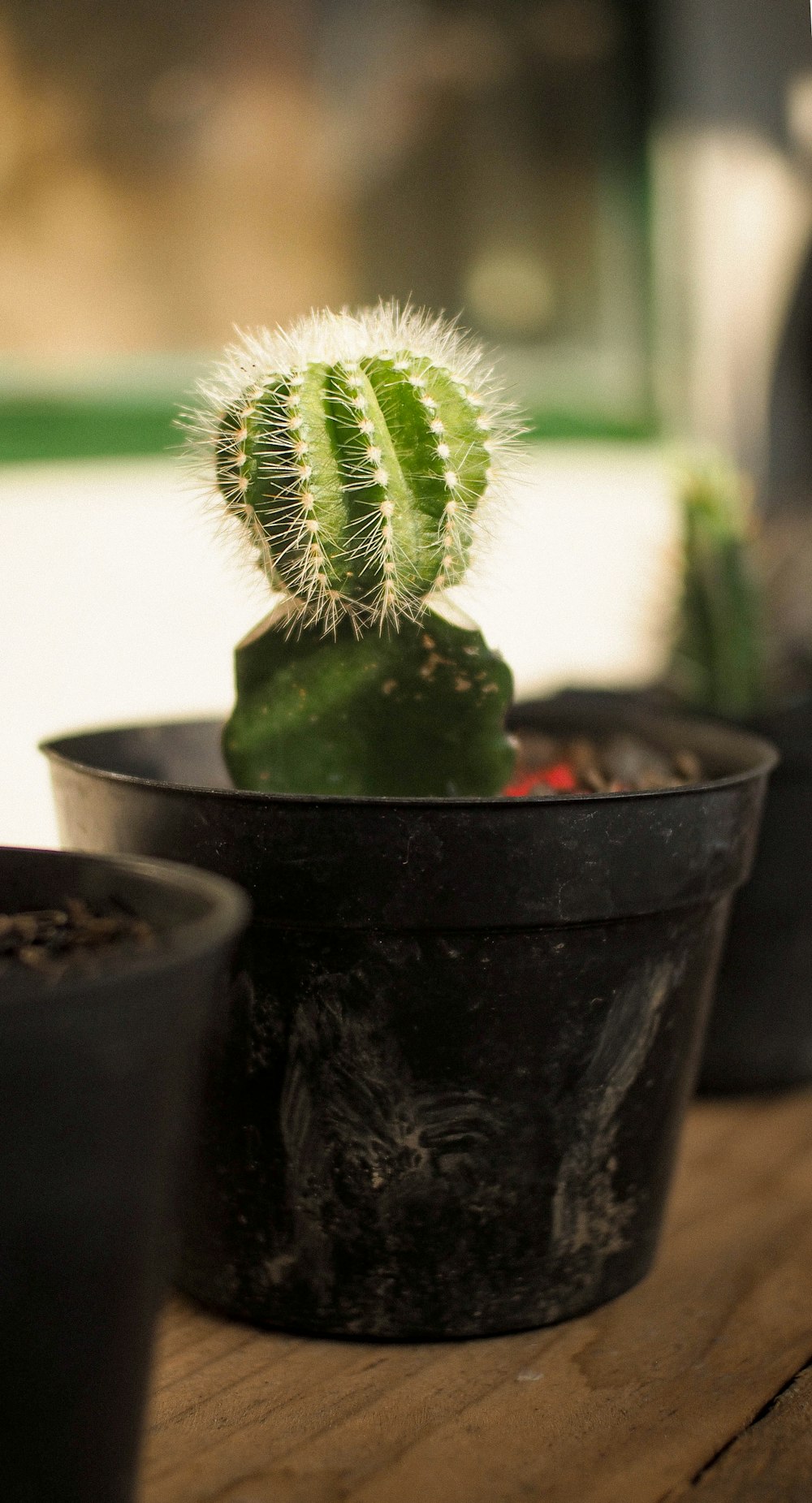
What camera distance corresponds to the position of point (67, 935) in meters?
0.74

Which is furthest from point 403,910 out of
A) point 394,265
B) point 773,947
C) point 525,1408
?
point 394,265

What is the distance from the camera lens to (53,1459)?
24.6 inches

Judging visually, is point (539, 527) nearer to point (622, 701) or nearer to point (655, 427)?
point (655, 427)

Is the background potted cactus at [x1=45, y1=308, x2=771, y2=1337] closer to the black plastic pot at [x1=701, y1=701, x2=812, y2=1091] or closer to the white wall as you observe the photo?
the white wall

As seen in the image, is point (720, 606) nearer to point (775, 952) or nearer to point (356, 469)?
point (775, 952)

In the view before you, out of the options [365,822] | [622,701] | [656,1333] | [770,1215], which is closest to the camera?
[365,822]

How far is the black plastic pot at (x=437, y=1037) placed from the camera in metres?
0.85

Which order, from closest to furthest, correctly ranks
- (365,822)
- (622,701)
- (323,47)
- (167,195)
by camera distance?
1. (365,822)
2. (622,701)
3. (167,195)
4. (323,47)

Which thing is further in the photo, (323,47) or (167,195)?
(323,47)

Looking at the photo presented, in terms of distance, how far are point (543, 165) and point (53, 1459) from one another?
218 centimetres

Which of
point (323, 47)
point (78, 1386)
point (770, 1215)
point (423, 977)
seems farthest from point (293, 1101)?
point (323, 47)

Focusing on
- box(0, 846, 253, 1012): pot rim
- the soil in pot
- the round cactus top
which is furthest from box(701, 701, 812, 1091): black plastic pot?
box(0, 846, 253, 1012): pot rim

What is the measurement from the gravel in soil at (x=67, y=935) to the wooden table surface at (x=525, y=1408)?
314mm

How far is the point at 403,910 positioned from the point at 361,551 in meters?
0.24
